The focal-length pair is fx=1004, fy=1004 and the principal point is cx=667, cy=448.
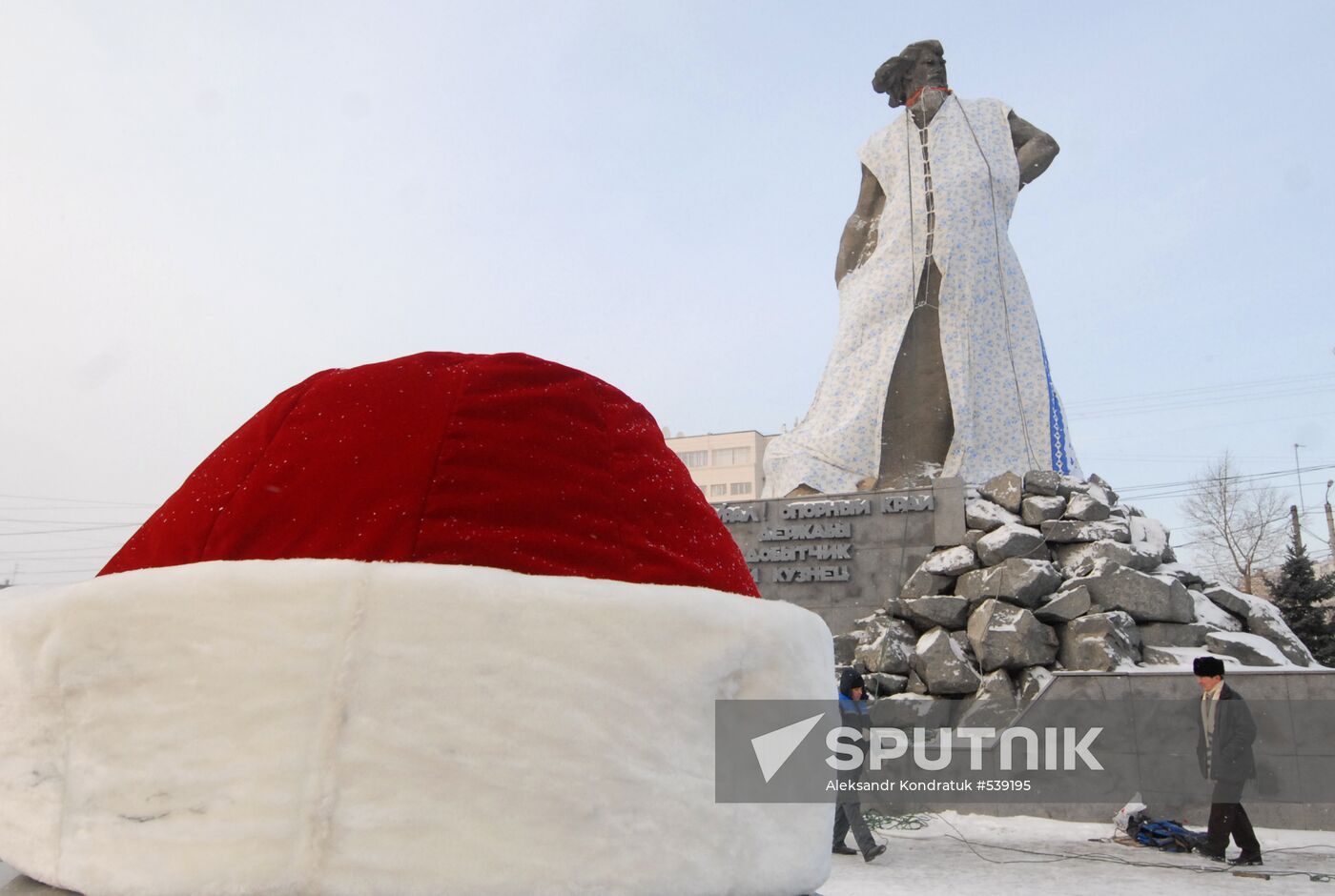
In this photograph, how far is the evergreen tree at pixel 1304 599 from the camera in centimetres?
1378

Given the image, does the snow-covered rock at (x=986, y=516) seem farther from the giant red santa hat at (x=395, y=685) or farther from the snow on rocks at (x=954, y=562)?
the giant red santa hat at (x=395, y=685)

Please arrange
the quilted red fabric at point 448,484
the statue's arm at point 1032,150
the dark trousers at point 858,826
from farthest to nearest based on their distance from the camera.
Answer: the statue's arm at point 1032,150, the dark trousers at point 858,826, the quilted red fabric at point 448,484

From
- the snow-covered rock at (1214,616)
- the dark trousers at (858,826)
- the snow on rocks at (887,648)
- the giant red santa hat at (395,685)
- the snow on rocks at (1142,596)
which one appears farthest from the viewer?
the snow on rocks at (887,648)

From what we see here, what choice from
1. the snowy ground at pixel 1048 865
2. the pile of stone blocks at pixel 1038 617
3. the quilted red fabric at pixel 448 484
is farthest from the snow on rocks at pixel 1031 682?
the quilted red fabric at pixel 448 484

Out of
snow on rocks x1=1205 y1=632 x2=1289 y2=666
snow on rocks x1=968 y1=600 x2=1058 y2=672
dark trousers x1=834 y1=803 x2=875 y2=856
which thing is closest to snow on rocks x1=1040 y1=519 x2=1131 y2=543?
snow on rocks x1=968 y1=600 x2=1058 y2=672

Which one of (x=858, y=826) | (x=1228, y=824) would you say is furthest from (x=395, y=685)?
(x=1228, y=824)

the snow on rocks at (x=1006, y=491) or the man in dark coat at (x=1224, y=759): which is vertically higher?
the snow on rocks at (x=1006, y=491)

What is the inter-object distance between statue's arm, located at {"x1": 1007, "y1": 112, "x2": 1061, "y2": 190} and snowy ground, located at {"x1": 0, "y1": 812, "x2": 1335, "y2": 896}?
24.5 feet

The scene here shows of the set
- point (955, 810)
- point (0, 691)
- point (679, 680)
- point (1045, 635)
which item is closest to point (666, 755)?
point (679, 680)

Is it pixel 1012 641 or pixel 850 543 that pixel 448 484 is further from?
pixel 850 543

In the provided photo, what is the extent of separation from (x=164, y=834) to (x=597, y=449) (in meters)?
0.54

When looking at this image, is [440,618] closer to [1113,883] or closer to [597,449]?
[597,449]

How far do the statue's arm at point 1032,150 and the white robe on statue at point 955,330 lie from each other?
15cm

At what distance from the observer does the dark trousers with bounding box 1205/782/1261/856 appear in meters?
5.60
